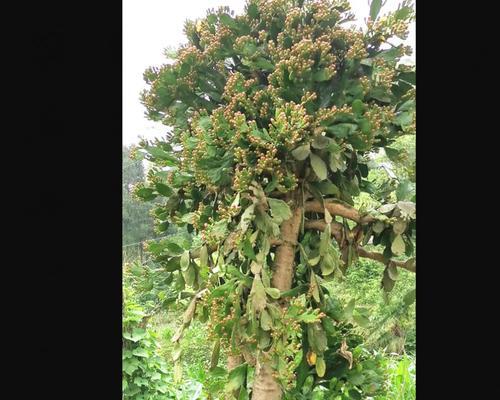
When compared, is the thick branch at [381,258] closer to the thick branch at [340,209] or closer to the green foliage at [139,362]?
the thick branch at [340,209]

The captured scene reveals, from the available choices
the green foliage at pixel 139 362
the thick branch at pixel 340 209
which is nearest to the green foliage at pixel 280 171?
the thick branch at pixel 340 209

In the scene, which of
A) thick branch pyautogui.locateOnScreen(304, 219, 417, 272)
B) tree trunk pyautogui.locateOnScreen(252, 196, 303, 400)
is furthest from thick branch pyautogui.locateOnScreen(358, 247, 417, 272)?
tree trunk pyautogui.locateOnScreen(252, 196, 303, 400)

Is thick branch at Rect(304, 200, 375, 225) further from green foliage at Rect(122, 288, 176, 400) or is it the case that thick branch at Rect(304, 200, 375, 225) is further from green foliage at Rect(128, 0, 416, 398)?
green foliage at Rect(122, 288, 176, 400)

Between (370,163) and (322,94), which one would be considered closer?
(322,94)

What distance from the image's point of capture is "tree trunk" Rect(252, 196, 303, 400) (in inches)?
33.2

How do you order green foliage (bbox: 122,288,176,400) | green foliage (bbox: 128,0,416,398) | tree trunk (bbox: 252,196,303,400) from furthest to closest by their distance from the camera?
green foliage (bbox: 122,288,176,400) < tree trunk (bbox: 252,196,303,400) < green foliage (bbox: 128,0,416,398)

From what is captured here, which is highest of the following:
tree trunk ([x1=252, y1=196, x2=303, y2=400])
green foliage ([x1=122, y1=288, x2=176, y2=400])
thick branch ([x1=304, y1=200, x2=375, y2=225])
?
thick branch ([x1=304, y1=200, x2=375, y2=225])

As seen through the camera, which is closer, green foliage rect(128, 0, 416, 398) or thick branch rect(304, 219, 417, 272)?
green foliage rect(128, 0, 416, 398)

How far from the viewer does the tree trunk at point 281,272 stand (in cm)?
84
